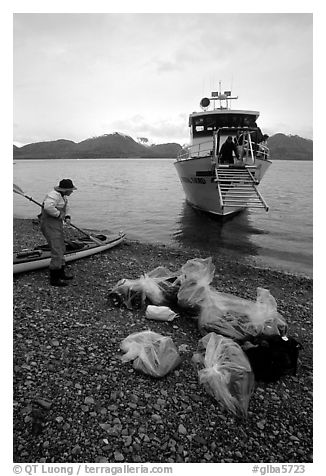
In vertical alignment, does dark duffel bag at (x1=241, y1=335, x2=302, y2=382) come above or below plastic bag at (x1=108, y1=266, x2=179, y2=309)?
below

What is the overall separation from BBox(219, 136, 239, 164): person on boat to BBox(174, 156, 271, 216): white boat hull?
88cm

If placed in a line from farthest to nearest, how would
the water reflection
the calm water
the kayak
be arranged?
the water reflection, the calm water, the kayak

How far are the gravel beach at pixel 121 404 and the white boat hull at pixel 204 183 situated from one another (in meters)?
9.44

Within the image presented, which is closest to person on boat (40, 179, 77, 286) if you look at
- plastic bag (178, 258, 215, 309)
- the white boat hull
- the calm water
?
plastic bag (178, 258, 215, 309)

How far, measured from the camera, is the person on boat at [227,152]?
1382cm

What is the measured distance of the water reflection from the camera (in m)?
11.8

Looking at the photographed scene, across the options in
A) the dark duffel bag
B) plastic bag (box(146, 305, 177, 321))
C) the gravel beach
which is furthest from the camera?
plastic bag (box(146, 305, 177, 321))

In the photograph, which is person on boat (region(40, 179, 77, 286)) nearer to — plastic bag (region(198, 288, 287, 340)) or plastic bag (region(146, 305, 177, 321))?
plastic bag (region(146, 305, 177, 321))

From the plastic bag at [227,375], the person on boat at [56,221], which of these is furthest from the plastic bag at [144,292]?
the plastic bag at [227,375]

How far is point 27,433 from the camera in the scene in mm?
2758

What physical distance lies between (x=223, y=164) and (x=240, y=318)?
33.3ft

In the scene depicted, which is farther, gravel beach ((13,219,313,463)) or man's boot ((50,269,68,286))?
man's boot ((50,269,68,286))

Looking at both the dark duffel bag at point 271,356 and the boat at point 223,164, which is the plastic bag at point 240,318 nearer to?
the dark duffel bag at point 271,356

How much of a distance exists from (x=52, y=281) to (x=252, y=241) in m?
8.94
